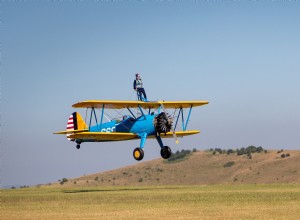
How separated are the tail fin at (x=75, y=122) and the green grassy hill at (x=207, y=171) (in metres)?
36.8

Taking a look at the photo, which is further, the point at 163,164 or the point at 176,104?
the point at 163,164

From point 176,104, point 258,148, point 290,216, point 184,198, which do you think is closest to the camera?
point 290,216

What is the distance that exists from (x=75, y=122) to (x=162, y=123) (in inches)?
482

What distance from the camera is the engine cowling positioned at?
4494 centimetres

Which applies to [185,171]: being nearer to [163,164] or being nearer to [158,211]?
[163,164]

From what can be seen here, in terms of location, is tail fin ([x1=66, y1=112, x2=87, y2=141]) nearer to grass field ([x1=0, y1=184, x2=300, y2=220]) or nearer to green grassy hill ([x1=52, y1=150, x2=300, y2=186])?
grass field ([x1=0, y1=184, x2=300, y2=220])

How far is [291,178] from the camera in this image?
3322 inches

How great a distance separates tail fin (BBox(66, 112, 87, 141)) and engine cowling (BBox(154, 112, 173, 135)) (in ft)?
36.3

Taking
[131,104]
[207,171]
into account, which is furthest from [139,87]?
[207,171]

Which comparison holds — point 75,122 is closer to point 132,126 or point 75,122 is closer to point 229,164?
point 132,126

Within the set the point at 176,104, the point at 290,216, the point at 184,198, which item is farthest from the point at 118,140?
the point at 290,216

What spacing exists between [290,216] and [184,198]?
1136cm

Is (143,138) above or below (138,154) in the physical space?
above

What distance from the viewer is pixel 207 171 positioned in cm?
10094
